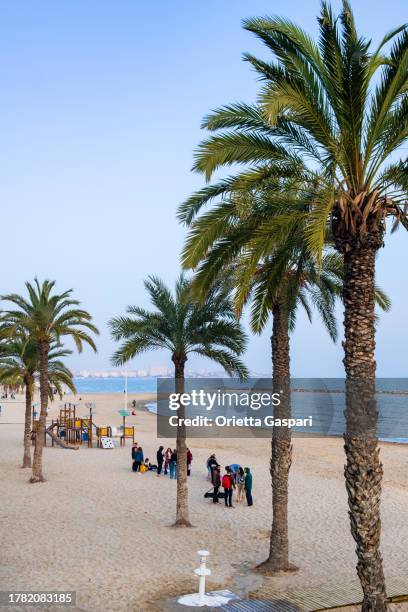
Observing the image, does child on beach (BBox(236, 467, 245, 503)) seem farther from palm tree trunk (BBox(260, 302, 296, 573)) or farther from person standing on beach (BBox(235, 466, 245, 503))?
palm tree trunk (BBox(260, 302, 296, 573))

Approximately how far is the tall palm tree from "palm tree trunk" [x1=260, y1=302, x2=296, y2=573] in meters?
4.32

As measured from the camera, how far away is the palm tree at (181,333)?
57.3ft

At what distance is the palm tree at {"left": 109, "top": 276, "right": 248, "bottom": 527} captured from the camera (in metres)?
17.5

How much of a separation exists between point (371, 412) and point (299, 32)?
573 cm

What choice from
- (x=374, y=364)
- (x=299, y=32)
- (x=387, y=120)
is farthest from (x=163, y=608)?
(x=299, y=32)

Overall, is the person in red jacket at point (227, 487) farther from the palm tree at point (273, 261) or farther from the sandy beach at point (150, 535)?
the palm tree at point (273, 261)

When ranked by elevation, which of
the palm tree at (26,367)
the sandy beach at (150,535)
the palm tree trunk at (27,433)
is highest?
the palm tree at (26,367)

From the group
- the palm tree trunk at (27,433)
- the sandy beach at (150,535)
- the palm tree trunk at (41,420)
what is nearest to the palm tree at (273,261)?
Result: the sandy beach at (150,535)

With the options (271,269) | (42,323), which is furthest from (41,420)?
(271,269)

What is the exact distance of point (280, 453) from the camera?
13266 mm

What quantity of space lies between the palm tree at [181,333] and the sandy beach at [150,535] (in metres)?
2.03

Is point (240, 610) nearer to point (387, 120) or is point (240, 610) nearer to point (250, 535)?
point (250, 535)

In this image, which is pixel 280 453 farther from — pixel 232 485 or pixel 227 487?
pixel 232 485

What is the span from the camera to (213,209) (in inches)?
405
